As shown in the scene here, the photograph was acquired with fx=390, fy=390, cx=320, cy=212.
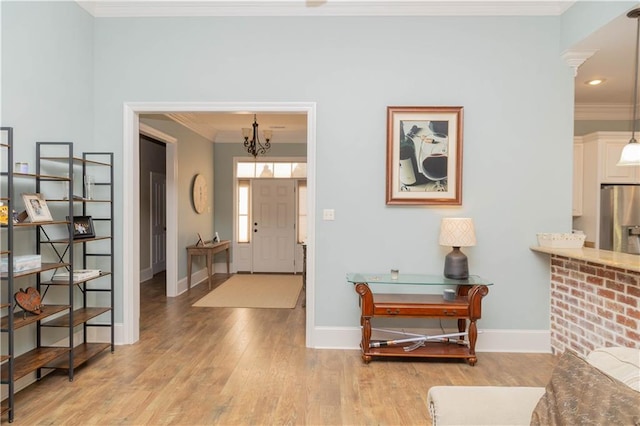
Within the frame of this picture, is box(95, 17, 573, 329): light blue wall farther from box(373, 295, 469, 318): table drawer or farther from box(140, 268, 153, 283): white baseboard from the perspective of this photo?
box(140, 268, 153, 283): white baseboard

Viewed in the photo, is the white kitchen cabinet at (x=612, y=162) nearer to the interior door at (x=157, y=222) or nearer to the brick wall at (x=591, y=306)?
the brick wall at (x=591, y=306)

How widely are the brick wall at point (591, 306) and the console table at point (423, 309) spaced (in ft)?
2.33

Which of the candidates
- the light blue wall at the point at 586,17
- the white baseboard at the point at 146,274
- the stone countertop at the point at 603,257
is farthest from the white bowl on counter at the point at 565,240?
the white baseboard at the point at 146,274

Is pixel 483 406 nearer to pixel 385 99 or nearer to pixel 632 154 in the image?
pixel 632 154

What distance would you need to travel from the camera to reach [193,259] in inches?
255

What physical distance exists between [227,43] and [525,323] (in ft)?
12.2

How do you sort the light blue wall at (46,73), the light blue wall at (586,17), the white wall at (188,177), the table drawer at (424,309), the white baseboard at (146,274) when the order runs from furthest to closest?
the white baseboard at (146,274) < the white wall at (188,177) < the table drawer at (424,309) < the light blue wall at (586,17) < the light blue wall at (46,73)

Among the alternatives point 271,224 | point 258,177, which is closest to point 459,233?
point 271,224

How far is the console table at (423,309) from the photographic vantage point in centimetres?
317

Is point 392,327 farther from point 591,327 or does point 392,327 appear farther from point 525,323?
point 591,327

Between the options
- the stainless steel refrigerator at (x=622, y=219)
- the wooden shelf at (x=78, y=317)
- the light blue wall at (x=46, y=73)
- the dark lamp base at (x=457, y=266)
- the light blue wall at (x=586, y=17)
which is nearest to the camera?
the light blue wall at (x=46, y=73)

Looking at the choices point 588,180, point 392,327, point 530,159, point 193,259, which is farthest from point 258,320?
Result: point 588,180

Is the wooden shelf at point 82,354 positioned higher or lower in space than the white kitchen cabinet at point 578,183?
lower

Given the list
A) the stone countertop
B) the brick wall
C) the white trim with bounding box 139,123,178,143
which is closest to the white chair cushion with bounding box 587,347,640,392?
the stone countertop
